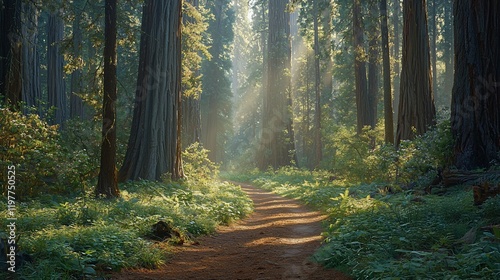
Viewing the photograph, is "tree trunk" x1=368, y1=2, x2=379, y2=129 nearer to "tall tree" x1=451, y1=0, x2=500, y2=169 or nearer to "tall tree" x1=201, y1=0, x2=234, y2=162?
"tall tree" x1=451, y1=0, x2=500, y2=169

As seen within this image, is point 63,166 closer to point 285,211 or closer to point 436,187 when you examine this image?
point 285,211

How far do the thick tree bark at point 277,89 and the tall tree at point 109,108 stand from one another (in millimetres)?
20374

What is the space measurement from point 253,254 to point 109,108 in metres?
4.65

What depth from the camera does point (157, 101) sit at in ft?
43.6

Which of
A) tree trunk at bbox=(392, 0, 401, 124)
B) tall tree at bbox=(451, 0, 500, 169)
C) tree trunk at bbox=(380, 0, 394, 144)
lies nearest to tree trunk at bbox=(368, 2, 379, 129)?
tree trunk at bbox=(380, 0, 394, 144)

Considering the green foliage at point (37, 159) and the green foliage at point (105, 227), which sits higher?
the green foliage at point (37, 159)

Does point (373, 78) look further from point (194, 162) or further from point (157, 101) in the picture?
point (157, 101)

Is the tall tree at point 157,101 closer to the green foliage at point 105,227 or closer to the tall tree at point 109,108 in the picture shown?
the green foliage at point 105,227

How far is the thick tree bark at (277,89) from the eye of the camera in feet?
96.6

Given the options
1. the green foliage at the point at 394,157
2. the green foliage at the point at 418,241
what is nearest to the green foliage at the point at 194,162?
the green foliage at the point at 394,157

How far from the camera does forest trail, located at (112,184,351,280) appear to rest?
5.57 meters

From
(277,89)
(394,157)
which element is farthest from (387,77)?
(277,89)

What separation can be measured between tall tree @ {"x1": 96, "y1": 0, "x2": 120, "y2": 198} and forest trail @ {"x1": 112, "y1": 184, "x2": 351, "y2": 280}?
Result: 107 inches

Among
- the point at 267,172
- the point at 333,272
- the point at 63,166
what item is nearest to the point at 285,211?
the point at 63,166
